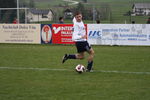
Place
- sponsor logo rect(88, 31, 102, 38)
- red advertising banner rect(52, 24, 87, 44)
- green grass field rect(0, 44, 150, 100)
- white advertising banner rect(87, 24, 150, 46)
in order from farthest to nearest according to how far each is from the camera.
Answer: red advertising banner rect(52, 24, 87, 44) < sponsor logo rect(88, 31, 102, 38) < white advertising banner rect(87, 24, 150, 46) < green grass field rect(0, 44, 150, 100)

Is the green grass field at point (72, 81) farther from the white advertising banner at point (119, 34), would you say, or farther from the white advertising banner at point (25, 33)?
the white advertising banner at point (25, 33)

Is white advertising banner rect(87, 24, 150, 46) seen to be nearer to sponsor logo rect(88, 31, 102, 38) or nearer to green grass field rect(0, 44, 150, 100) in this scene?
sponsor logo rect(88, 31, 102, 38)

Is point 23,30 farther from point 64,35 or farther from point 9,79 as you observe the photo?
point 9,79

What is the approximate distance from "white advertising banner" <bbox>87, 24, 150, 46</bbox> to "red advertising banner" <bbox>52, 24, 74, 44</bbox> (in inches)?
50.4

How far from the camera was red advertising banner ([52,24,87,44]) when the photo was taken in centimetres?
2700

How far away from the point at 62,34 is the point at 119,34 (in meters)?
3.75

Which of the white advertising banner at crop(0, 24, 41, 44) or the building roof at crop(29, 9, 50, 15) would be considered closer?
the white advertising banner at crop(0, 24, 41, 44)

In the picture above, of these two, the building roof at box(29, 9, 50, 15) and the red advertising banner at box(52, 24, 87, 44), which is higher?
the building roof at box(29, 9, 50, 15)

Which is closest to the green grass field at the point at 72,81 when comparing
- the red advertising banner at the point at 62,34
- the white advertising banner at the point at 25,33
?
the red advertising banner at the point at 62,34

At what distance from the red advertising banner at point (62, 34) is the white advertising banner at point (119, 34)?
1280mm

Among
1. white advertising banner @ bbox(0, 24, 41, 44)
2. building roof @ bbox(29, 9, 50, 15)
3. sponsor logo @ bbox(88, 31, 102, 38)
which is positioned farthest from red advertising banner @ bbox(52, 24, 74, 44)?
building roof @ bbox(29, 9, 50, 15)

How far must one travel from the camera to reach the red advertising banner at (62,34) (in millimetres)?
27003

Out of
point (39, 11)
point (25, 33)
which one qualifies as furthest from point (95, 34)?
point (39, 11)

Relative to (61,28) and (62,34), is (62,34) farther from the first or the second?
(61,28)
